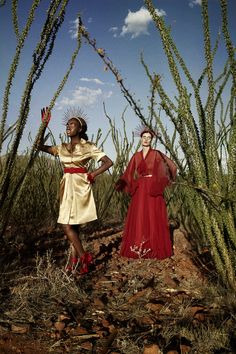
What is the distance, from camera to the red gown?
4.52 metres

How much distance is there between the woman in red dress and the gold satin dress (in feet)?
2.37

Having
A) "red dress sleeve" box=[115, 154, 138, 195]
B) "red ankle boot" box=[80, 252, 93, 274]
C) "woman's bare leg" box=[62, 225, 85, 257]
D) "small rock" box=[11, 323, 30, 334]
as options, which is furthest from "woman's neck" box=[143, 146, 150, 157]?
"small rock" box=[11, 323, 30, 334]

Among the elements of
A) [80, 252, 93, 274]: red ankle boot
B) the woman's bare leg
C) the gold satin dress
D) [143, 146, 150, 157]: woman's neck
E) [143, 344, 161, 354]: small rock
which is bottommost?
[143, 344, 161, 354]: small rock

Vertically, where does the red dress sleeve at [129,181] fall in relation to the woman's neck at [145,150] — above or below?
below

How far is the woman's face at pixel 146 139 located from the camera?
479 centimetres

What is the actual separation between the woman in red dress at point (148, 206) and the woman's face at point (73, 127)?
99 centimetres

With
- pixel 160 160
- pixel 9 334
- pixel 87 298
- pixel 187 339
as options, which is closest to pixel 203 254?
pixel 160 160

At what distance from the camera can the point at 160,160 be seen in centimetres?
473

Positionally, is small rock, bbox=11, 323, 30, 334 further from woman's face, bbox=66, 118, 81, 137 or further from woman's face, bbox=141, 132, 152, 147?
woman's face, bbox=141, 132, 152, 147

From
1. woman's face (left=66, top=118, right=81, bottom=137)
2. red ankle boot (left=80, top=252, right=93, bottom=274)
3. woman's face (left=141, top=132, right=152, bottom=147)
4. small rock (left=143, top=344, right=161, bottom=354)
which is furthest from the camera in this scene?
woman's face (left=141, top=132, right=152, bottom=147)

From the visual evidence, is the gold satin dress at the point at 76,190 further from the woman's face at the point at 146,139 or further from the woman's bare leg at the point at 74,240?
the woman's face at the point at 146,139

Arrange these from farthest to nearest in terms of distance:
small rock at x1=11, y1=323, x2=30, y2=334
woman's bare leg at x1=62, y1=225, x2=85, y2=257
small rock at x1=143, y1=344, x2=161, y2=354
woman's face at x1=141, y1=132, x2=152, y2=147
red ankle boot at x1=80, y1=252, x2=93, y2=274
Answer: woman's face at x1=141, y1=132, x2=152, y2=147
woman's bare leg at x1=62, y1=225, x2=85, y2=257
red ankle boot at x1=80, y1=252, x2=93, y2=274
small rock at x1=11, y1=323, x2=30, y2=334
small rock at x1=143, y1=344, x2=161, y2=354

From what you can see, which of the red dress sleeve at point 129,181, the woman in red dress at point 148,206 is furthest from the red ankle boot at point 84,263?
the red dress sleeve at point 129,181

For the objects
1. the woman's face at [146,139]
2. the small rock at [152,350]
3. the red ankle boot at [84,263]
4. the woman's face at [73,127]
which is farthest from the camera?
the woman's face at [146,139]
